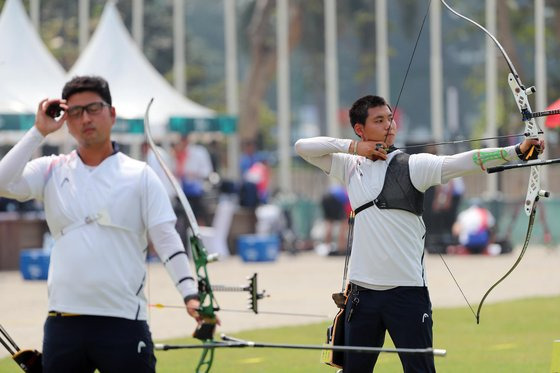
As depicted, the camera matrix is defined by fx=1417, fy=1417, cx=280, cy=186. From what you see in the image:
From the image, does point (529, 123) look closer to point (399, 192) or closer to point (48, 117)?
point (399, 192)

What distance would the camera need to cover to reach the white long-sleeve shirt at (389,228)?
24.5 feet

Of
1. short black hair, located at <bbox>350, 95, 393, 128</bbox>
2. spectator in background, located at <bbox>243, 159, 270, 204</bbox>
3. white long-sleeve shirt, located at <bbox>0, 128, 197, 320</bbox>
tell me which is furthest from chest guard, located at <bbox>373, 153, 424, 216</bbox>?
spectator in background, located at <bbox>243, 159, 270, 204</bbox>

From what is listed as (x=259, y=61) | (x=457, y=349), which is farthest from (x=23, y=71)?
(x=259, y=61)

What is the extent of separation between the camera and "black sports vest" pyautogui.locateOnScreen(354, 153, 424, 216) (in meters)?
7.59

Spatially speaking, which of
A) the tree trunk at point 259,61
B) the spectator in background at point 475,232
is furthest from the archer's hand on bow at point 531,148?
the tree trunk at point 259,61

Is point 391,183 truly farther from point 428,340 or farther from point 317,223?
point 317,223

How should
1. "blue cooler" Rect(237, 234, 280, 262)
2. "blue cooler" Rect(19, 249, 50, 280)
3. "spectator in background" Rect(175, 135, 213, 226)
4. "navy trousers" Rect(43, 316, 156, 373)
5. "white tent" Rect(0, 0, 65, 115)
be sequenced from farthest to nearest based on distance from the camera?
"blue cooler" Rect(237, 234, 280, 262) → "spectator in background" Rect(175, 135, 213, 226) → "white tent" Rect(0, 0, 65, 115) → "blue cooler" Rect(19, 249, 50, 280) → "navy trousers" Rect(43, 316, 156, 373)

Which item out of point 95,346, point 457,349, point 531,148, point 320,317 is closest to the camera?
point 95,346

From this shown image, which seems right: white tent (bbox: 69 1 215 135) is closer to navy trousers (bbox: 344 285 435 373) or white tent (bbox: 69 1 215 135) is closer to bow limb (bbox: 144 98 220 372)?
bow limb (bbox: 144 98 220 372)

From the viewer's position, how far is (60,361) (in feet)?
20.9

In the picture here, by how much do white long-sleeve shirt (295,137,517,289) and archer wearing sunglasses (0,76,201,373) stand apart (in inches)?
56.7

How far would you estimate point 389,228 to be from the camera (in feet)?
25.0

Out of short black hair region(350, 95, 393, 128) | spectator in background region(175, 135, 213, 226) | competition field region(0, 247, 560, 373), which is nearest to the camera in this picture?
short black hair region(350, 95, 393, 128)

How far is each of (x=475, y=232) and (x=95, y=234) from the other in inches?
767
